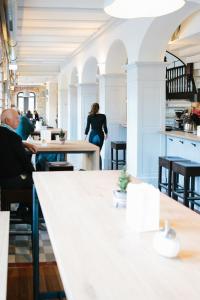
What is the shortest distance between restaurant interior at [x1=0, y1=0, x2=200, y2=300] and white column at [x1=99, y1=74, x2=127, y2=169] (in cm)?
2

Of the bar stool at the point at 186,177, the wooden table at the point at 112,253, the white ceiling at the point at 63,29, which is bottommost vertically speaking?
the bar stool at the point at 186,177

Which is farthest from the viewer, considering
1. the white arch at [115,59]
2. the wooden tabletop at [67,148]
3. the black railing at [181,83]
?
the black railing at [181,83]

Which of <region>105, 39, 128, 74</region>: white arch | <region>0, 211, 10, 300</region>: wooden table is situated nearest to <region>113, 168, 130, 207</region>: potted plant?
<region>0, 211, 10, 300</region>: wooden table

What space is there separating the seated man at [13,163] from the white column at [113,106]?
533 centimetres

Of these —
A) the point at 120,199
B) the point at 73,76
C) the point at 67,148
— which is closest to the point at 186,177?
the point at 67,148

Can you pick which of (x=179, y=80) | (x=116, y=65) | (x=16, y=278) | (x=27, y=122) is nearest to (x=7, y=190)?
(x=16, y=278)

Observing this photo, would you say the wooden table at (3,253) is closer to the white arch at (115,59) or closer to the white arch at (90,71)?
the white arch at (115,59)

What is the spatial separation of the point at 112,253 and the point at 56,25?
7752mm

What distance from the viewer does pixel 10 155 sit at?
4180mm

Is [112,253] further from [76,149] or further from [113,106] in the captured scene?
[113,106]

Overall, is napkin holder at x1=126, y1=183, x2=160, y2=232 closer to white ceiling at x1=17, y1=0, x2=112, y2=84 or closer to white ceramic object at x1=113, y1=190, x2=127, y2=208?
white ceramic object at x1=113, y1=190, x2=127, y2=208

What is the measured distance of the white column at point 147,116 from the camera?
23.5 feet

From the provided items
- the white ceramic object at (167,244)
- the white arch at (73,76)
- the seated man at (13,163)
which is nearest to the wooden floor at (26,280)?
the seated man at (13,163)

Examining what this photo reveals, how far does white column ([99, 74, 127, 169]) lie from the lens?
30.8ft
